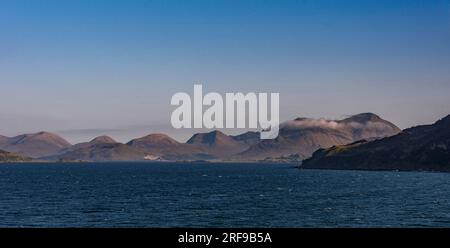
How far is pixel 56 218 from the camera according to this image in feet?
342

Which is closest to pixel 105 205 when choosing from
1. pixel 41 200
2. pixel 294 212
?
pixel 41 200

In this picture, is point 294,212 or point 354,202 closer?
point 294,212
